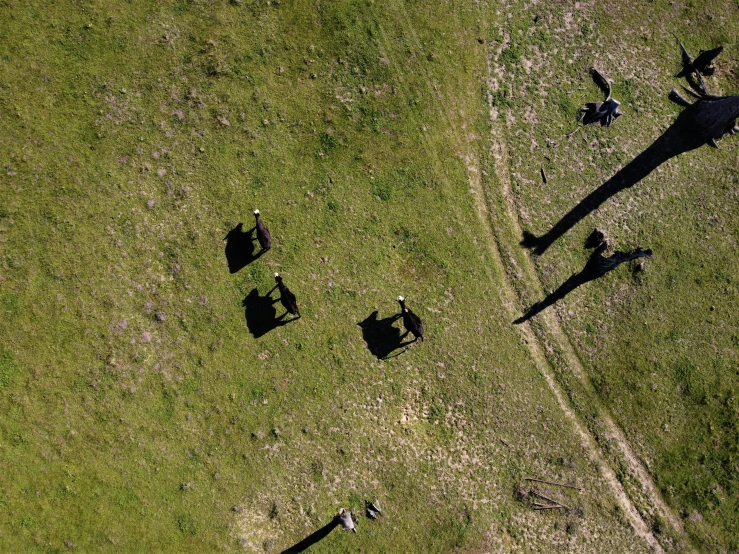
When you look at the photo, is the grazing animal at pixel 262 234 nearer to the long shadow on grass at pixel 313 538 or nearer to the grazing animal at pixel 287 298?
the grazing animal at pixel 287 298

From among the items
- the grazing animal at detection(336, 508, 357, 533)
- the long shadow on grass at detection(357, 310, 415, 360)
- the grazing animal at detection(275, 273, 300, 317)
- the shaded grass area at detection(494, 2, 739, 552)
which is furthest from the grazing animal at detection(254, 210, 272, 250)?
the shaded grass area at detection(494, 2, 739, 552)

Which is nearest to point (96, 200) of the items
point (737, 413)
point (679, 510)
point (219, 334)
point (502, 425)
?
point (219, 334)

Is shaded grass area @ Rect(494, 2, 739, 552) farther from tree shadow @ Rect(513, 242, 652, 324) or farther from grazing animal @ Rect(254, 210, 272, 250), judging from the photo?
grazing animal @ Rect(254, 210, 272, 250)

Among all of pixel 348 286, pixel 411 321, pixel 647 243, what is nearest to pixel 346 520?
pixel 411 321

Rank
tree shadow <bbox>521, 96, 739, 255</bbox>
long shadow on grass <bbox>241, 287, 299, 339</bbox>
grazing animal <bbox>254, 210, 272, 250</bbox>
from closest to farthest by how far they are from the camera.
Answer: grazing animal <bbox>254, 210, 272, 250</bbox> → long shadow on grass <bbox>241, 287, 299, 339</bbox> → tree shadow <bbox>521, 96, 739, 255</bbox>

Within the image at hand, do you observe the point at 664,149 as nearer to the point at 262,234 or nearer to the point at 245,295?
the point at 262,234

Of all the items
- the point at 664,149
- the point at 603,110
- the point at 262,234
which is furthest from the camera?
the point at 664,149

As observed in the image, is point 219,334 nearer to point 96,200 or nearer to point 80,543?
point 96,200
